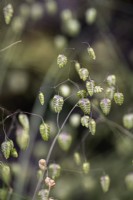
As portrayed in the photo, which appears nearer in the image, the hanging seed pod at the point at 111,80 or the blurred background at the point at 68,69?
the hanging seed pod at the point at 111,80

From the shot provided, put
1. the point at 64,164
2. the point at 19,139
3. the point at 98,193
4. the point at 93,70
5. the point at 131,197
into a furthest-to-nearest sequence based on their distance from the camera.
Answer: the point at 93,70 < the point at 64,164 < the point at 98,193 < the point at 131,197 < the point at 19,139

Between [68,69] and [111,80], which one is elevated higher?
[68,69]

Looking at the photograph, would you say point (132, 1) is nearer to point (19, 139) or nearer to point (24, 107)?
point (24, 107)

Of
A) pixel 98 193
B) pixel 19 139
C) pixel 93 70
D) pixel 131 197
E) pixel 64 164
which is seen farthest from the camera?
pixel 93 70

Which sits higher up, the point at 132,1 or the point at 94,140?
the point at 132,1

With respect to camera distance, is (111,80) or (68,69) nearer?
(111,80)

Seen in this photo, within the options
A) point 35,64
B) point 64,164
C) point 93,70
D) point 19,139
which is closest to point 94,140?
point 64,164

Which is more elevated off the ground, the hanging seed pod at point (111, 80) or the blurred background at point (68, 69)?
the blurred background at point (68, 69)

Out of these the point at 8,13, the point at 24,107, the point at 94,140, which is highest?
the point at 24,107
